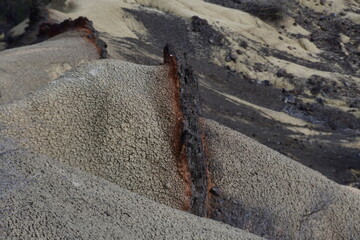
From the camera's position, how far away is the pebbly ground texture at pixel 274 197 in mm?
4359

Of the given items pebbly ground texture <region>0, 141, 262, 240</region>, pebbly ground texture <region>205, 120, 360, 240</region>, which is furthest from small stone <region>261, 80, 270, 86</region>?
pebbly ground texture <region>0, 141, 262, 240</region>

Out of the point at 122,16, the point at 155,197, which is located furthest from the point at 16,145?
the point at 122,16

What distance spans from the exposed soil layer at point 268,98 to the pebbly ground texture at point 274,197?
19.5ft

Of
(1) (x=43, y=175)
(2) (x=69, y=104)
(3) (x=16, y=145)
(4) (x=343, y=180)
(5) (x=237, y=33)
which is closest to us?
(1) (x=43, y=175)

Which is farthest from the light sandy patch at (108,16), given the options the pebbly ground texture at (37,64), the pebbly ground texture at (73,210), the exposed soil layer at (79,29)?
the pebbly ground texture at (73,210)

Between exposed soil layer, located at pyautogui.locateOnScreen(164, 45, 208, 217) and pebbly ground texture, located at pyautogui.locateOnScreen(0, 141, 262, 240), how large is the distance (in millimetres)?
841

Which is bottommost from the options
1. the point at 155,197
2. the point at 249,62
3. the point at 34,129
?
the point at 249,62

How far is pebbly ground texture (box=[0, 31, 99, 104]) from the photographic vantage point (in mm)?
6193

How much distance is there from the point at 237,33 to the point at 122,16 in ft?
13.6

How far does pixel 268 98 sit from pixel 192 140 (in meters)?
10.7

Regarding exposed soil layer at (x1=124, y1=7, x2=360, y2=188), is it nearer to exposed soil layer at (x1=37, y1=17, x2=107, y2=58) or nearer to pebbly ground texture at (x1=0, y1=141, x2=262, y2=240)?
exposed soil layer at (x1=37, y1=17, x2=107, y2=58)

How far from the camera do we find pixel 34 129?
4.10 m

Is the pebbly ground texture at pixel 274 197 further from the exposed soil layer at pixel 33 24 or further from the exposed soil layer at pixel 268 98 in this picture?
the exposed soil layer at pixel 33 24

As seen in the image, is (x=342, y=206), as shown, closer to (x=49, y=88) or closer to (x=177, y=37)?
(x=49, y=88)
